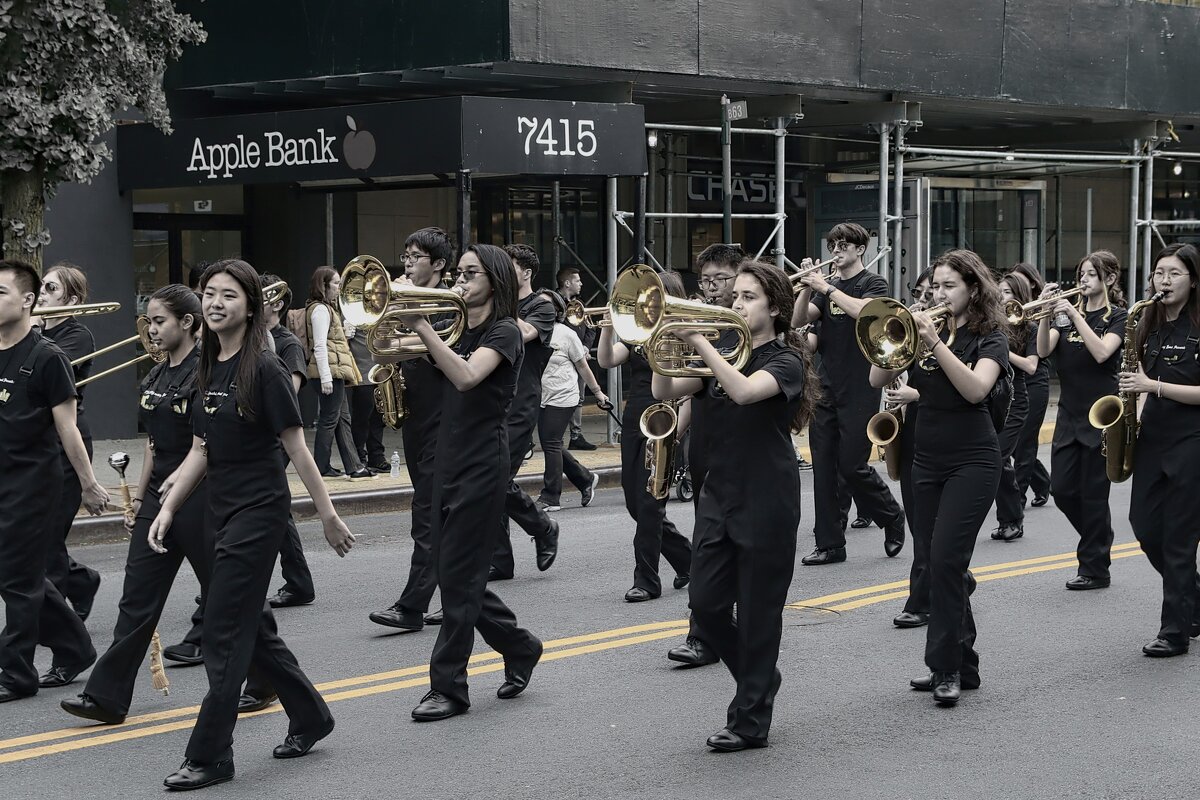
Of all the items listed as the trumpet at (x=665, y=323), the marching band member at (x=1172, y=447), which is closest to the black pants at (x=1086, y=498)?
the marching band member at (x=1172, y=447)

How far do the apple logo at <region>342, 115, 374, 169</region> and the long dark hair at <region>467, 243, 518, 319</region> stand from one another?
7651 mm

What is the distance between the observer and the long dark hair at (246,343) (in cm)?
597

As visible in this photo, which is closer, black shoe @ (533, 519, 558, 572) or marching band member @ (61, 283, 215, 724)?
marching band member @ (61, 283, 215, 724)

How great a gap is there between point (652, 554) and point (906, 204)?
10583 mm

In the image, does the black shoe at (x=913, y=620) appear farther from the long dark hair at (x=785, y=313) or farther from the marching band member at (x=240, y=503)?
the marching band member at (x=240, y=503)

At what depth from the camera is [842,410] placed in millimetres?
10492

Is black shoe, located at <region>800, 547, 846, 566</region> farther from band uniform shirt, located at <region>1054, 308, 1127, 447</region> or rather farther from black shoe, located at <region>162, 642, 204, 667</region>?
black shoe, located at <region>162, 642, 204, 667</region>

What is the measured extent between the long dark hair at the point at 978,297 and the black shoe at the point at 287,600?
13.9ft

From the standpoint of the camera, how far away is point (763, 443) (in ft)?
20.9

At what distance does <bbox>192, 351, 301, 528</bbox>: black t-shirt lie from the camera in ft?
19.7

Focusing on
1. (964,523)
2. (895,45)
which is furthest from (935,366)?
(895,45)

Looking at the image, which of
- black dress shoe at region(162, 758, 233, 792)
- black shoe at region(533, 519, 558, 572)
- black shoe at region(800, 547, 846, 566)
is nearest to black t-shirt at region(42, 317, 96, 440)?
black shoe at region(533, 519, 558, 572)

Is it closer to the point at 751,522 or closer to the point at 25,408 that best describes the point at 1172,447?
the point at 751,522

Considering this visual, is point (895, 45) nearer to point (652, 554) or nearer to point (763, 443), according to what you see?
point (652, 554)
